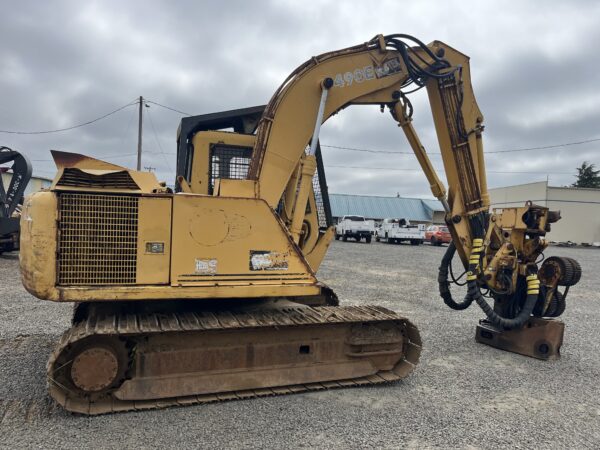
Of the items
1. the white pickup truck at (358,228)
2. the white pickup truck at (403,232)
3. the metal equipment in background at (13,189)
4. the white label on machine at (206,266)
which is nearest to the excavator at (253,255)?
the white label on machine at (206,266)

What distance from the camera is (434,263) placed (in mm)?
18797

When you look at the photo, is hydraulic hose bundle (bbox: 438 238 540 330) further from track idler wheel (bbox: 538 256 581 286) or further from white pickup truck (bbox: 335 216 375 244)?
white pickup truck (bbox: 335 216 375 244)

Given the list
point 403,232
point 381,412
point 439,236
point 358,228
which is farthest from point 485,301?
point 439,236

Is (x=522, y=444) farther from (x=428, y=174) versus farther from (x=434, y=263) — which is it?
(x=434, y=263)

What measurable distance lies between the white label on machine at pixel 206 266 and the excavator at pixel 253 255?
0.03 feet

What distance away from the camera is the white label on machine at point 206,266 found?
14.9 feet

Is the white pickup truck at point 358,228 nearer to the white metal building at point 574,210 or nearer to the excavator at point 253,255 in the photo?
the white metal building at point 574,210

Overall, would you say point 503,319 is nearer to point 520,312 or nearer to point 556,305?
point 520,312

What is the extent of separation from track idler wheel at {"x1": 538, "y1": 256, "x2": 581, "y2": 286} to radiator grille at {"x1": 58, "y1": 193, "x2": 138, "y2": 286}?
5.64 metres

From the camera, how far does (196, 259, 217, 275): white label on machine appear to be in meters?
4.55

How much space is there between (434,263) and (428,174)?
1300cm

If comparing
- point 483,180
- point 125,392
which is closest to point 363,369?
point 125,392

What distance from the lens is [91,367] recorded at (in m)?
4.19

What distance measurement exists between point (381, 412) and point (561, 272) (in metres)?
3.78
